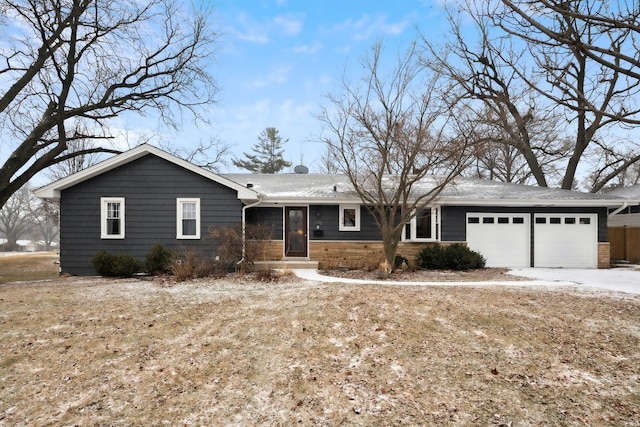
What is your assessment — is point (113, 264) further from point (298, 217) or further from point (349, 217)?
point (349, 217)

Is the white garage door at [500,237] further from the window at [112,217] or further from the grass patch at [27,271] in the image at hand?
the grass patch at [27,271]

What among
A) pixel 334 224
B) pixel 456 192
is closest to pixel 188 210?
pixel 334 224

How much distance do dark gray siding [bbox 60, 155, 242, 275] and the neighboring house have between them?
0.03 m

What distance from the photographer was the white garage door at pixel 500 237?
43.2 ft

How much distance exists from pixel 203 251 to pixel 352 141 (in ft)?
20.9

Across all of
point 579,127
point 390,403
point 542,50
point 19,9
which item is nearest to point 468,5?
point 542,50

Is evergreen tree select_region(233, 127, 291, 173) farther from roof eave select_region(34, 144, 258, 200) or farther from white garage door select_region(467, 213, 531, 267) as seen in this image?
white garage door select_region(467, 213, 531, 267)


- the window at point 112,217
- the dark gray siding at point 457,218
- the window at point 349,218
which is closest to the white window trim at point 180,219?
the window at point 112,217

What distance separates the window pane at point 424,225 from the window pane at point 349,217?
2.51m

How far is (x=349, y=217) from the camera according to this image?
13336mm

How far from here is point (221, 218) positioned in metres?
11.8

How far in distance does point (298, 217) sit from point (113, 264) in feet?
21.5

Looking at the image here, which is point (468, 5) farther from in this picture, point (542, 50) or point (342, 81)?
point (342, 81)

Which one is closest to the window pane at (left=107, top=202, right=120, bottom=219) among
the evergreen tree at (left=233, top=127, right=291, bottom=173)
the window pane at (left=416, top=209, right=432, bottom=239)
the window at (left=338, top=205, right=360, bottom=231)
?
the window at (left=338, top=205, right=360, bottom=231)
